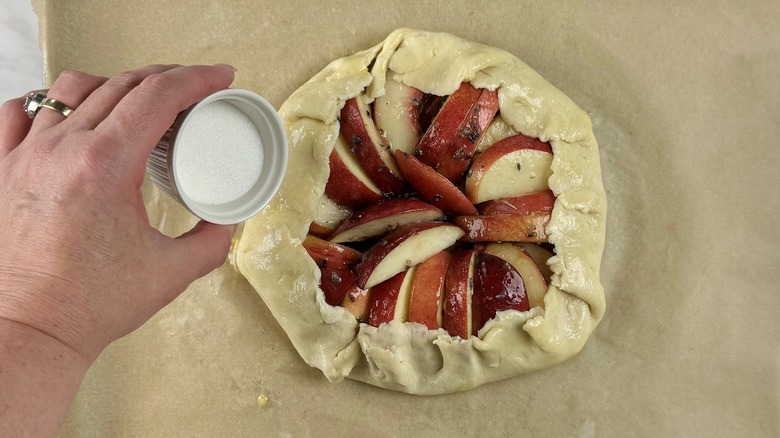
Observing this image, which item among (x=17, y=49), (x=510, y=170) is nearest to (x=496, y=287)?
(x=510, y=170)

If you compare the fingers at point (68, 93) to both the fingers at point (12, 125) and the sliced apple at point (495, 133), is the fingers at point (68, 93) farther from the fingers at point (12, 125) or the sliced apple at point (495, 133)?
the sliced apple at point (495, 133)

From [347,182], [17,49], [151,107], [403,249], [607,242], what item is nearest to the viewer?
[151,107]

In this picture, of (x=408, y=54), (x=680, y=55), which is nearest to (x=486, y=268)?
(x=408, y=54)

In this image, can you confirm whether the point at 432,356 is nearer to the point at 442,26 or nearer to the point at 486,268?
the point at 486,268

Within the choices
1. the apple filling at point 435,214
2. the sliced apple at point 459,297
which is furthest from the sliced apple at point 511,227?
the sliced apple at point 459,297

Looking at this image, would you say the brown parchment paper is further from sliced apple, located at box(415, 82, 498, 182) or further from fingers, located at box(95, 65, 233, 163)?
fingers, located at box(95, 65, 233, 163)

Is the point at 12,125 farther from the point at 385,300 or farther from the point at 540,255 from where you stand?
the point at 540,255
